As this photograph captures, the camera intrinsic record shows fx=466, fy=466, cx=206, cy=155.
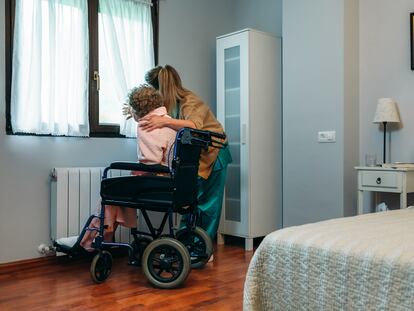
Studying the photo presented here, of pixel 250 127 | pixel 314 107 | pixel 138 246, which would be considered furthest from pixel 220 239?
pixel 314 107

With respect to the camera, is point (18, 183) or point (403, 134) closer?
point (18, 183)

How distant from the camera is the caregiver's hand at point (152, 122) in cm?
290

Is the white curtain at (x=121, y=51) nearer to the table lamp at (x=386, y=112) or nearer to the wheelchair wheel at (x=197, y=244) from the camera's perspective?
the wheelchair wheel at (x=197, y=244)

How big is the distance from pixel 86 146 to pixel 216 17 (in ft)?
6.05

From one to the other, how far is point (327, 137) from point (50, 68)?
6.78 feet

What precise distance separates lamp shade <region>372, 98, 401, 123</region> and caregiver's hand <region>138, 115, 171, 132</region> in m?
1.53

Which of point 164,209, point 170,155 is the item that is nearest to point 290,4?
point 170,155

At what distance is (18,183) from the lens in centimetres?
313

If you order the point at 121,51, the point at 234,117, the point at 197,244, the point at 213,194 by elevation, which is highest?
the point at 121,51

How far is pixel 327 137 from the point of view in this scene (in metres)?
3.52

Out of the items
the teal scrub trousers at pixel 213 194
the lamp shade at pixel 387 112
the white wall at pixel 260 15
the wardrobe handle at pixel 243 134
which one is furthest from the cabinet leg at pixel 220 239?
the white wall at pixel 260 15

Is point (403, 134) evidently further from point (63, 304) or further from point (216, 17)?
point (63, 304)

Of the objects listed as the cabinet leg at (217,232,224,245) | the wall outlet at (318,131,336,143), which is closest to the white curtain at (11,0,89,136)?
the cabinet leg at (217,232,224,245)

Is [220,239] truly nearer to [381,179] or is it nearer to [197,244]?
[197,244]
